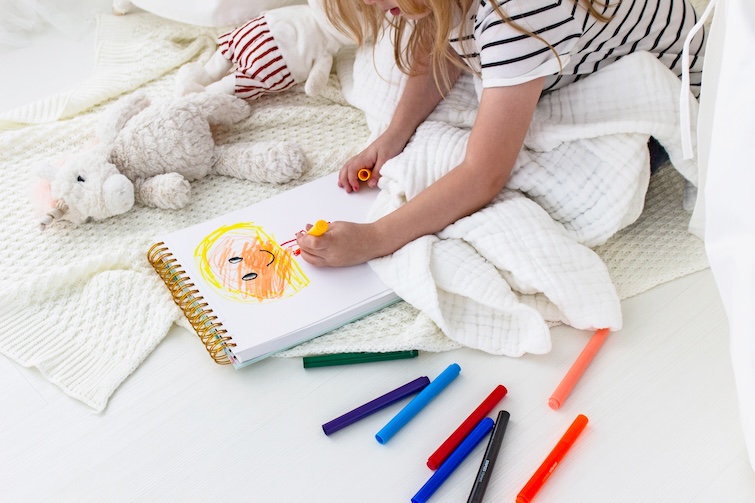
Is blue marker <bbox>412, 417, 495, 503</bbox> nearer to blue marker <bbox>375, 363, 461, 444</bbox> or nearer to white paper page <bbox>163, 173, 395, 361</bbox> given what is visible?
blue marker <bbox>375, 363, 461, 444</bbox>

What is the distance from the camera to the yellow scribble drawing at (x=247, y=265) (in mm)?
802

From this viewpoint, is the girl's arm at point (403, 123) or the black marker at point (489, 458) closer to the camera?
the black marker at point (489, 458)

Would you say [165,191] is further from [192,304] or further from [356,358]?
[356,358]

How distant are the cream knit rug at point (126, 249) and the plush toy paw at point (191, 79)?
47mm

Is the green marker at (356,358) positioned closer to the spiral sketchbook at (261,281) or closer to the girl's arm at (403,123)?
the spiral sketchbook at (261,281)

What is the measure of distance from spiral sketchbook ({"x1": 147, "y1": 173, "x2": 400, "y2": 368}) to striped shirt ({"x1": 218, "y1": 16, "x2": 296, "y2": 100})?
8.7 inches

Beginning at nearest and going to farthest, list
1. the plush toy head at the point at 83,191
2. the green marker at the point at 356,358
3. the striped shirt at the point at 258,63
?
the green marker at the point at 356,358 → the plush toy head at the point at 83,191 → the striped shirt at the point at 258,63

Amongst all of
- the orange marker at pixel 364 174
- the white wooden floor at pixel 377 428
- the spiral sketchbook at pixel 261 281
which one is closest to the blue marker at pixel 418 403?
the white wooden floor at pixel 377 428

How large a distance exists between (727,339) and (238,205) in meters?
0.57

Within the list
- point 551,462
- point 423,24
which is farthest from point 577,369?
point 423,24

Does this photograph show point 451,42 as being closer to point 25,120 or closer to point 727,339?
point 727,339

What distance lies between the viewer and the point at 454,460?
2.17 feet

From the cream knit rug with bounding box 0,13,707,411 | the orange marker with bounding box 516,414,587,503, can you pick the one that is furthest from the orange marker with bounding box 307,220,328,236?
the orange marker with bounding box 516,414,587,503

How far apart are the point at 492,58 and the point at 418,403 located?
350 mm
